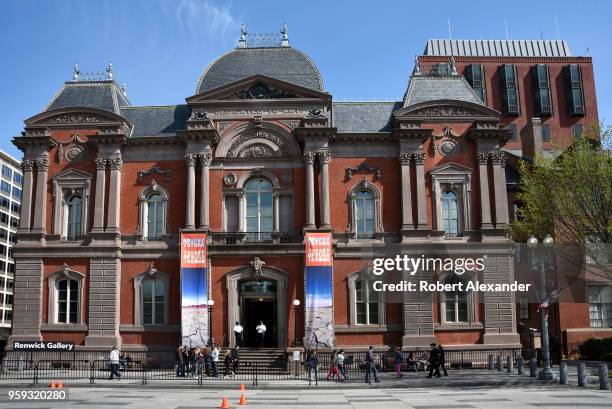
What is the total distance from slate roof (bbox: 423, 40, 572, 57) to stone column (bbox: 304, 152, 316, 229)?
41.1 metres

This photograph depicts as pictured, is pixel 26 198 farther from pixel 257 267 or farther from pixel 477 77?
pixel 477 77

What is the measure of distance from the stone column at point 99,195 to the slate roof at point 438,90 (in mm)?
19287

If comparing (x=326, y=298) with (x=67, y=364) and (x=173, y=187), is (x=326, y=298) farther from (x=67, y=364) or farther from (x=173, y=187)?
(x=67, y=364)

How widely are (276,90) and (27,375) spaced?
2142 cm

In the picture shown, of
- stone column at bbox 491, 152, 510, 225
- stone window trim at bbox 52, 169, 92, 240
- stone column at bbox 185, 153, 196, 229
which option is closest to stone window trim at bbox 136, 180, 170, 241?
stone column at bbox 185, 153, 196, 229

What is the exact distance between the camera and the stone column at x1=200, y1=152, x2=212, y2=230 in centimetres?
4050

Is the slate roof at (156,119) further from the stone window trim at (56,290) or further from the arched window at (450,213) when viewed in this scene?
the arched window at (450,213)

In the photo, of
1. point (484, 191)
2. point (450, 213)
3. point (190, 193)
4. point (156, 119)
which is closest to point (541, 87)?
point (484, 191)

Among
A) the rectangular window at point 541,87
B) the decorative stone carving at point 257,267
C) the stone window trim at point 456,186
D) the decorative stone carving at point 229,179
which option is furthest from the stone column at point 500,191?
the rectangular window at point 541,87

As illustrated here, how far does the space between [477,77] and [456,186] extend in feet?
112

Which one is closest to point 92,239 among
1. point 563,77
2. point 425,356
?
point 425,356

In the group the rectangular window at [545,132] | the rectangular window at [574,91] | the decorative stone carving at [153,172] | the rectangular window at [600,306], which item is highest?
the rectangular window at [574,91]

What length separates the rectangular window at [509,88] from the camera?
234 feet

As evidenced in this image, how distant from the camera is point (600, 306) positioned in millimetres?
43406
